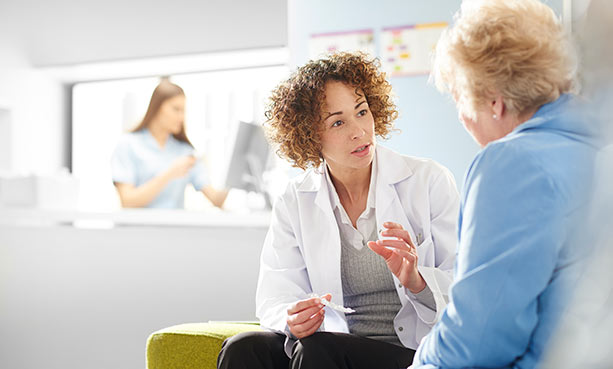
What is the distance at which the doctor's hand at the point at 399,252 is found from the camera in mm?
1586

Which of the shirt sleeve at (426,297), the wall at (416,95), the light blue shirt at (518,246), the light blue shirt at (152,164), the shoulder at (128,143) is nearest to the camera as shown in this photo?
the light blue shirt at (518,246)

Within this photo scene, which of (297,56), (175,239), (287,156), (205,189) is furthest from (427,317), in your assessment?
(205,189)

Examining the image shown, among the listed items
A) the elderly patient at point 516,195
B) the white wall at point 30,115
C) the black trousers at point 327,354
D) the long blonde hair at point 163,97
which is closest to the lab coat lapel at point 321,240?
the black trousers at point 327,354

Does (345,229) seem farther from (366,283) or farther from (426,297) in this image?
(426,297)

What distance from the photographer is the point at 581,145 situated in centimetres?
102

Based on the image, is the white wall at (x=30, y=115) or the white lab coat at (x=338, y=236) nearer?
the white lab coat at (x=338, y=236)

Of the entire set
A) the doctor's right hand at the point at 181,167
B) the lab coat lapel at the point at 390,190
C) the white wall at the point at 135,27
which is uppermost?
the white wall at the point at 135,27

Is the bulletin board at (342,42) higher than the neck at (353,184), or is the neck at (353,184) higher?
the bulletin board at (342,42)

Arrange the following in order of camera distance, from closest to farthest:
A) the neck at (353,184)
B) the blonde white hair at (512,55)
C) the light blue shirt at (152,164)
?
the blonde white hair at (512,55)
the neck at (353,184)
the light blue shirt at (152,164)

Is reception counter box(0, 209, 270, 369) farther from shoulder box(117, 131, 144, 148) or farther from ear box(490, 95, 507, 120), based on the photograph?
ear box(490, 95, 507, 120)

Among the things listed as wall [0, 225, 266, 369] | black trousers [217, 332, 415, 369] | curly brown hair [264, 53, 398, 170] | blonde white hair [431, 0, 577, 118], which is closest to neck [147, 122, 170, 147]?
wall [0, 225, 266, 369]

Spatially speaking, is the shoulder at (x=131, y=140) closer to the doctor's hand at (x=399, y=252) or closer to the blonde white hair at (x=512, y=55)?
the doctor's hand at (x=399, y=252)

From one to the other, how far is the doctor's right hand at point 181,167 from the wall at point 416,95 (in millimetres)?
1217

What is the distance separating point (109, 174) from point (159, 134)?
467 millimetres
